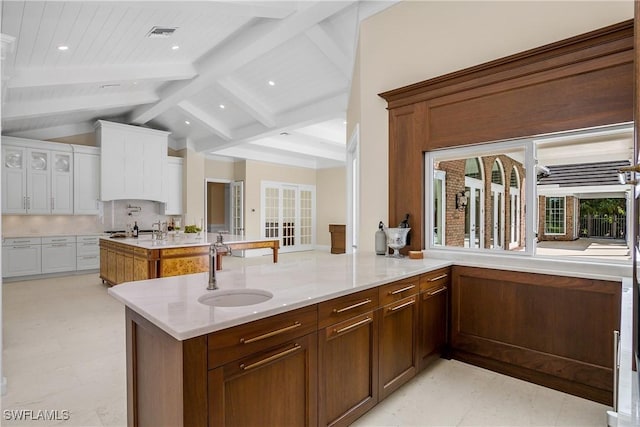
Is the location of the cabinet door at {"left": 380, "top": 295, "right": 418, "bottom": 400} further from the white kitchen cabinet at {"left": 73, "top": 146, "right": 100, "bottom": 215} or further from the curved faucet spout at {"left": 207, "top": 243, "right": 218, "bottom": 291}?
the white kitchen cabinet at {"left": 73, "top": 146, "right": 100, "bottom": 215}

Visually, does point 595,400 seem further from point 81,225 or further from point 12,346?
point 81,225

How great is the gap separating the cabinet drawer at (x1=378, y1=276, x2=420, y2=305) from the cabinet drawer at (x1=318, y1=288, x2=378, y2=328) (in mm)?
95

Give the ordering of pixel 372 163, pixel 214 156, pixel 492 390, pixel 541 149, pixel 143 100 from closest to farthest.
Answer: pixel 492 390
pixel 541 149
pixel 372 163
pixel 143 100
pixel 214 156

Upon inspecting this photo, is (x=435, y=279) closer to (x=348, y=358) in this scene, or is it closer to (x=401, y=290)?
(x=401, y=290)

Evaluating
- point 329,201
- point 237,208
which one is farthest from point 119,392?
point 329,201

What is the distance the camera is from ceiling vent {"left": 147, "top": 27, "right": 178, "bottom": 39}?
395 cm

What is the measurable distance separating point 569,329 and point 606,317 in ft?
0.80

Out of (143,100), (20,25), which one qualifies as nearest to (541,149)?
(20,25)

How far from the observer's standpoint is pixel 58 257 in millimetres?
6695

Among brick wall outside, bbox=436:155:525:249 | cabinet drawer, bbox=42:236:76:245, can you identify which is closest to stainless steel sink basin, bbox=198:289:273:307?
brick wall outside, bbox=436:155:525:249

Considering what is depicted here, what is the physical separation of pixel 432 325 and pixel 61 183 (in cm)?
754

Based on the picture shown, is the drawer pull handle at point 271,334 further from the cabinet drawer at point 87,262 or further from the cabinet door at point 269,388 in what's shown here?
the cabinet drawer at point 87,262

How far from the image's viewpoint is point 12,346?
3.30 meters

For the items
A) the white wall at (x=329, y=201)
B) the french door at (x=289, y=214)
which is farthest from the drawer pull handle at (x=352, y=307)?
the white wall at (x=329, y=201)
